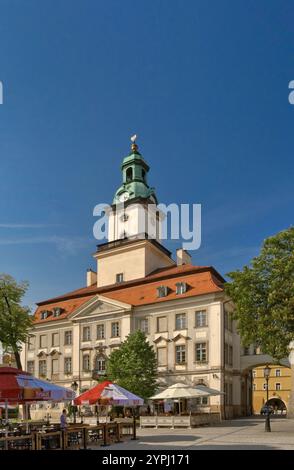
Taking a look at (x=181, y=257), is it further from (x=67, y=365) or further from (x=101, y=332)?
(x=67, y=365)

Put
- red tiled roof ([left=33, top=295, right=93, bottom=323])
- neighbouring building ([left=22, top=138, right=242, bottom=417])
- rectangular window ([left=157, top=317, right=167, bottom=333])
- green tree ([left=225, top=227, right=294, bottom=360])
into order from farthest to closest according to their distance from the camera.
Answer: red tiled roof ([left=33, top=295, right=93, bottom=323]), rectangular window ([left=157, top=317, right=167, bottom=333]), neighbouring building ([left=22, top=138, right=242, bottom=417]), green tree ([left=225, top=227, right=294, bottom=360])

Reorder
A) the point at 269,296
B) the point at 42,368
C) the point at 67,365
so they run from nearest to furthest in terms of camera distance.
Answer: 1. the point at 269,296
2. the point at 67,365
3. the point at 42,368

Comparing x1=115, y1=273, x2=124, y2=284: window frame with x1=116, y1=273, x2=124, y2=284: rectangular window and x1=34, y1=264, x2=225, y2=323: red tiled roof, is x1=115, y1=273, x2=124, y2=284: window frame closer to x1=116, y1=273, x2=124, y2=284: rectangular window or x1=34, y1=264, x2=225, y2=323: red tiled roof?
x1=116, y1=273, x2=124, y2=284: rectangular window

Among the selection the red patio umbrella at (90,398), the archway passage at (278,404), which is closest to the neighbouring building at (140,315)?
the red patio umbrella at (90,398)

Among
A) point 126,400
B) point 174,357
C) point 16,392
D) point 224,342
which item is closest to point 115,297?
point 174,357

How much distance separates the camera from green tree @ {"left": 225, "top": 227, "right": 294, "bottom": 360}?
97.5 ft

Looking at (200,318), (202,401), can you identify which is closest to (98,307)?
(200,318)

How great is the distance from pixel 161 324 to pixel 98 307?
767cm

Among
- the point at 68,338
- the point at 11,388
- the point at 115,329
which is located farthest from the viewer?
the point at 68,338

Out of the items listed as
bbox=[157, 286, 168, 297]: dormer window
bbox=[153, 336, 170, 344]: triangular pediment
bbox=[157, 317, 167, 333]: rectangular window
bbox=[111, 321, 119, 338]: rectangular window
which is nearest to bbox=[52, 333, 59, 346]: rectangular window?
bbox=[111, 321, 119, 338]: rectangular window

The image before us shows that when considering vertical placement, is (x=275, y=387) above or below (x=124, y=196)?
below

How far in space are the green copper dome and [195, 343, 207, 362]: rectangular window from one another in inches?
912

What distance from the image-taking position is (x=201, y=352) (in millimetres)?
46281

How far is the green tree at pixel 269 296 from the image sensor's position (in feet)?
97.5
